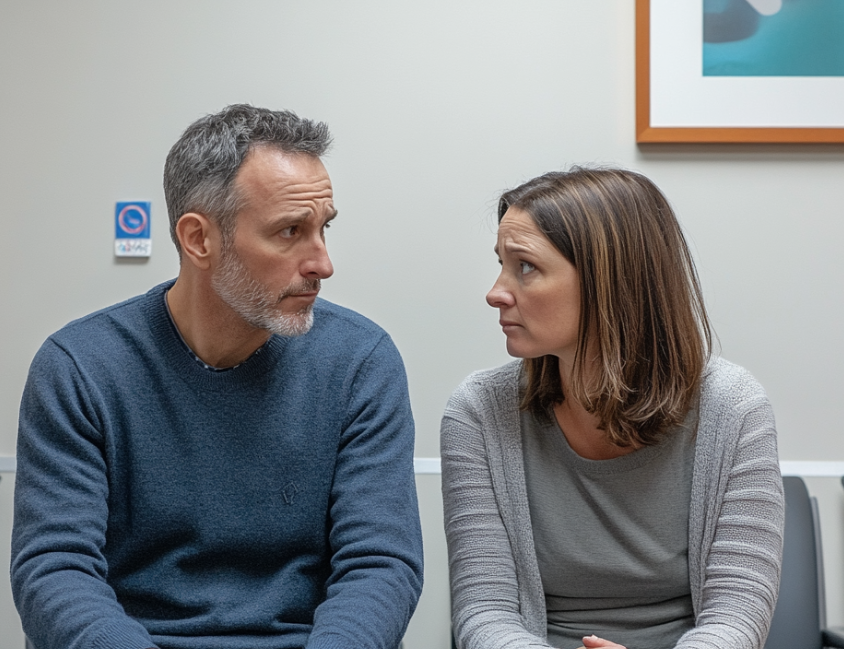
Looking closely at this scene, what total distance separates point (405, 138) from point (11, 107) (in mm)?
975

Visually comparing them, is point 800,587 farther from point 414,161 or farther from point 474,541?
point 414,161

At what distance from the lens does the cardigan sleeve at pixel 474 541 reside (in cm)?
131

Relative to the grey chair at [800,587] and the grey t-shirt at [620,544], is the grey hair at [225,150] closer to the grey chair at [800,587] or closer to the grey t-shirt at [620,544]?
the grey t-shirt at [620,544]

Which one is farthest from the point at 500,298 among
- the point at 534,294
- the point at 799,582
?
the point at 799,582

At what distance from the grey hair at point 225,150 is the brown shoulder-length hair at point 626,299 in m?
0.38

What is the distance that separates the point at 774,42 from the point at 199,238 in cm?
141

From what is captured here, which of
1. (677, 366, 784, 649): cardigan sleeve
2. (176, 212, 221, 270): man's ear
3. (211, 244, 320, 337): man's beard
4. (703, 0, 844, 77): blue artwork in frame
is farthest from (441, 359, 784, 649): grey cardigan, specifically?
(703, 0, 844, 77): blue artwork in frame

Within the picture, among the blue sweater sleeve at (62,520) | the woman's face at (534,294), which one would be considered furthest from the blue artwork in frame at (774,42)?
the blue sweater sleeve at (62,520)

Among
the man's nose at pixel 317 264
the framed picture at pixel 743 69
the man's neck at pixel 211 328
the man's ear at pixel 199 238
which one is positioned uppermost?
the framed picture at pixel 743 69

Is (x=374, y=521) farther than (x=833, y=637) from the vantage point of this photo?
No

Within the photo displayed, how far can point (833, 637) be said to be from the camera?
155 cm

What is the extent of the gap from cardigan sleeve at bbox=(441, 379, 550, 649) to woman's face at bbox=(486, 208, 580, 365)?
0.18m

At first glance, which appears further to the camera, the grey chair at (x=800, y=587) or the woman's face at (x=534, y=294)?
the grey chair at (x=800, y=587)

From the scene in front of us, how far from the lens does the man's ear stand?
4.34 feet
